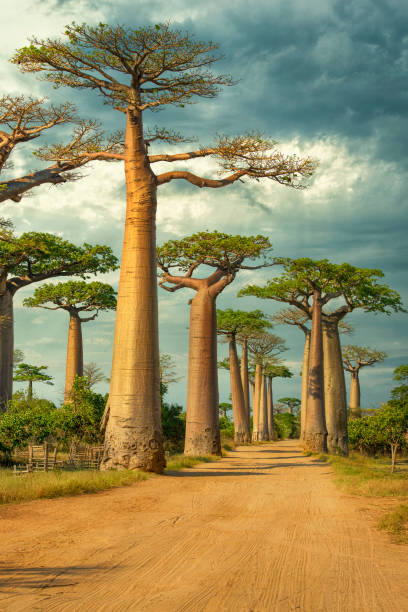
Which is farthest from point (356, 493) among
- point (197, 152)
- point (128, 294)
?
point (197, 152)

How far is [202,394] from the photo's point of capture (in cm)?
1897

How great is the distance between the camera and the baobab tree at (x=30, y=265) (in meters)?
21.4

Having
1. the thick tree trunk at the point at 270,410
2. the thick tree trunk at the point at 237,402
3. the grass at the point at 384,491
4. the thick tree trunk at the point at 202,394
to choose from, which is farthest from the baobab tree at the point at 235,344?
the grass at the point at 384,491

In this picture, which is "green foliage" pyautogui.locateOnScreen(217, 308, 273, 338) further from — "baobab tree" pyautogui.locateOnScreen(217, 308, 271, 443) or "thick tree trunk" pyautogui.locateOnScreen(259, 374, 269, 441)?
"thick tree trunk" pyautogui.locateOnScreen(259, 374, 269, 441)

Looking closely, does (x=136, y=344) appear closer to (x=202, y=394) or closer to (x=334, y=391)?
(x=202, y=394)

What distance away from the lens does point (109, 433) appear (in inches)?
466

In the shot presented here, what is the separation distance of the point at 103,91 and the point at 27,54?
78.8 inches

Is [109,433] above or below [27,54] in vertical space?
below

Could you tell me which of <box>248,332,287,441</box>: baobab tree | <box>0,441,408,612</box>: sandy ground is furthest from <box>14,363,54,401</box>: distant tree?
<box>0,441,408,612</box>: sandy ground

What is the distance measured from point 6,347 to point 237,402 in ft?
51.1

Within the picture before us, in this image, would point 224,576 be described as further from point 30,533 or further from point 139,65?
point 139,65

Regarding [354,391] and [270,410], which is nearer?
[354,391]

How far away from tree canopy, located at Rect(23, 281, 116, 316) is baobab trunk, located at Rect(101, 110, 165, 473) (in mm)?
13613

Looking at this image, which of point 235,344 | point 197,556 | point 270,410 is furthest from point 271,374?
point 197,556
